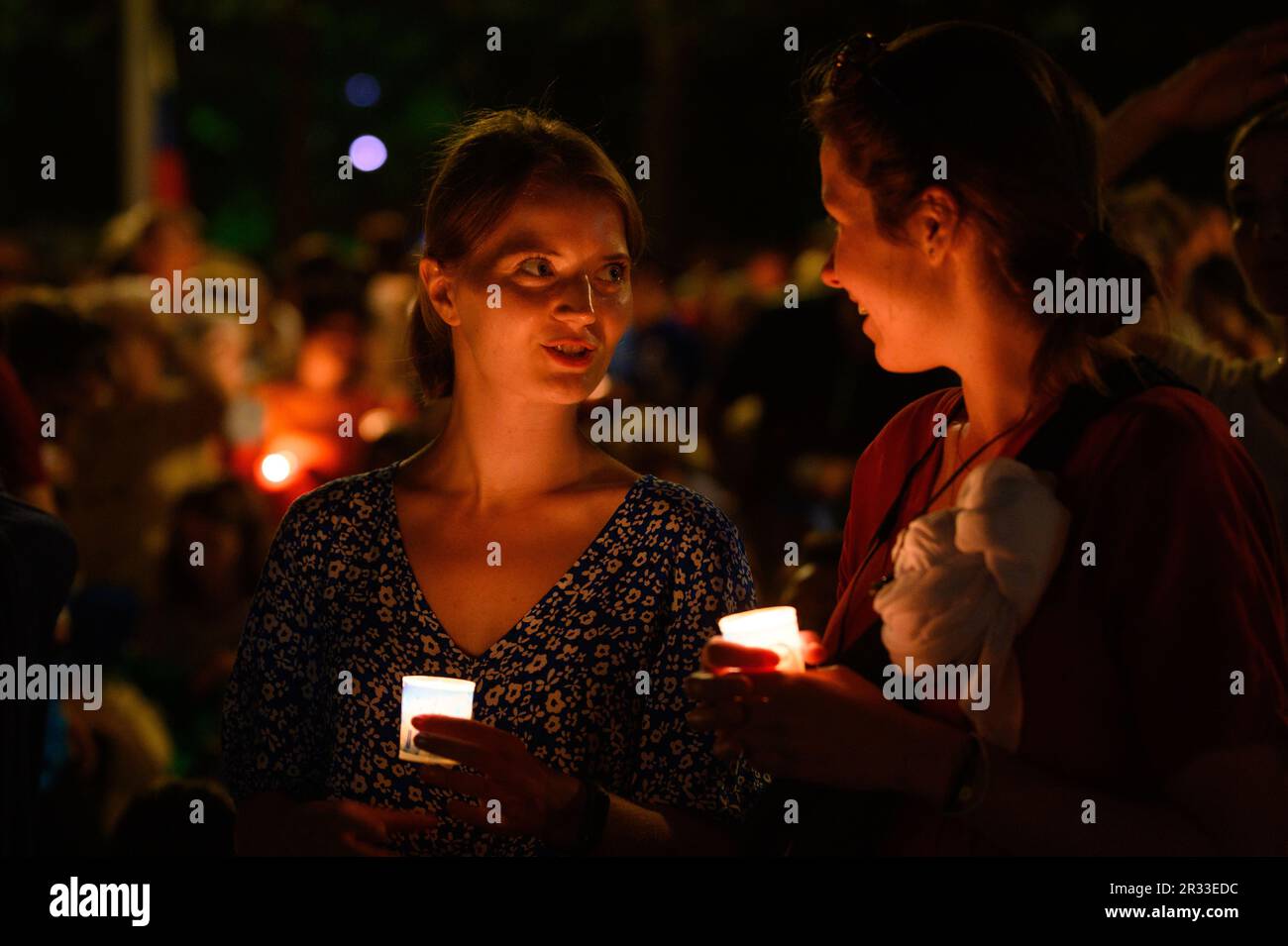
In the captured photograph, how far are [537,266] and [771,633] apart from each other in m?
0.82

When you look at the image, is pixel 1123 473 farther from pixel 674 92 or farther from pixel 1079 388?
pixel 674 92

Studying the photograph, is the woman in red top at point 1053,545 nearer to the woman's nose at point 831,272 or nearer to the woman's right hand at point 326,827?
the woman's nose at point 831,272

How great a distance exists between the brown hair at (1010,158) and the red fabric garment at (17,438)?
7.99ft

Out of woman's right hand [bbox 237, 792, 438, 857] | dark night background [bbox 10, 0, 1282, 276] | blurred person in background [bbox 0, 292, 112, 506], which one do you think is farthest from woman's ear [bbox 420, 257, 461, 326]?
dark night background [bbox 10, 0, 1282, 276]

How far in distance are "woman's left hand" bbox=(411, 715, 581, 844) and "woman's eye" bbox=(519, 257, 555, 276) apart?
0.76 metres

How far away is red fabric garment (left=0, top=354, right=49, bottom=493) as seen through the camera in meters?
3.58

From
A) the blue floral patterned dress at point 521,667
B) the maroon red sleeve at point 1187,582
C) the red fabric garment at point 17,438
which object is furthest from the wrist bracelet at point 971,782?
the red fabric garment at point 17,438

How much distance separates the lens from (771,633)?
1993mm

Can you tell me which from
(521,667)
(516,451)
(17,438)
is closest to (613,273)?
(516,451)

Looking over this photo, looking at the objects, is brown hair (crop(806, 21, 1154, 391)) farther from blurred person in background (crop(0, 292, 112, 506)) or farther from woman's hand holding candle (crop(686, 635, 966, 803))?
blurred person in background (crop(0, 292, 112, 506))

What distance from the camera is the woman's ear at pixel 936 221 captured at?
1964mm

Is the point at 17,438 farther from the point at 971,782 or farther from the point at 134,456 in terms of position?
the point at 134,456
